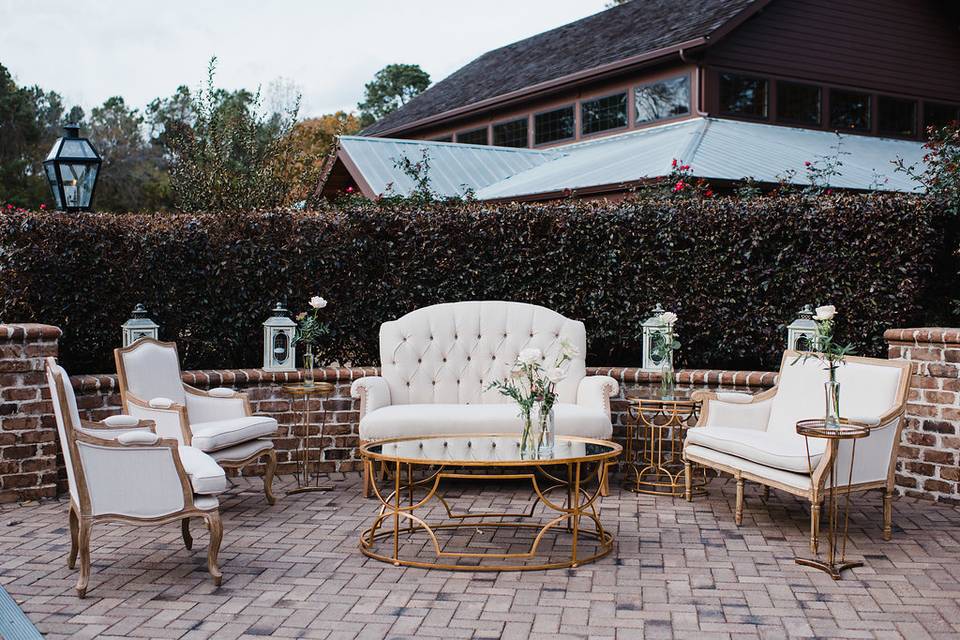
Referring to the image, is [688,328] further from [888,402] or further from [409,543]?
[409,543]

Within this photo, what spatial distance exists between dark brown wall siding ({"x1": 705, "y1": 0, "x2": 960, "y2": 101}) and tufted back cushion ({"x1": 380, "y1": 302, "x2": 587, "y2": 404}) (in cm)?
867

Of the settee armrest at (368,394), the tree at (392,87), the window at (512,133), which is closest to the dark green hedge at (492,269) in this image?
the settee armrest at (368,394)

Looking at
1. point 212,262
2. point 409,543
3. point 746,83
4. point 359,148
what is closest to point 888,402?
point 409,543

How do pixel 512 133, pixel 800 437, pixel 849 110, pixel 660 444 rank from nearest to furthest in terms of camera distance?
pixel 800 437, pixel 660 444, pixel 849 110, pixel 512 133

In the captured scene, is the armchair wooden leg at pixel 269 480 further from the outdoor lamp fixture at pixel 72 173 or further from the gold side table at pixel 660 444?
the outdoor lamp fixture at pixel 72 173

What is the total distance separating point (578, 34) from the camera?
19.1 meters

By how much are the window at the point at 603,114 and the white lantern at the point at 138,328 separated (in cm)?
1039

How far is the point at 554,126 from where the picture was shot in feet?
55.9

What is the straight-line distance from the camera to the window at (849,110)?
1570 centimetres

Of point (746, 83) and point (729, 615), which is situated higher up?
point (746, 83)

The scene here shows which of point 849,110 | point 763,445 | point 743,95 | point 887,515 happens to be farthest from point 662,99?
point 887,515

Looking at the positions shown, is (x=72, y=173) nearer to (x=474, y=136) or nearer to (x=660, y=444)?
(x=660, y=444)

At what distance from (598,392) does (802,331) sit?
1694 mm

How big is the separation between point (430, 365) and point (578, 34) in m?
13.7
